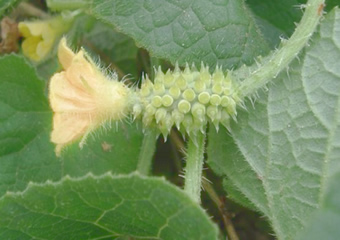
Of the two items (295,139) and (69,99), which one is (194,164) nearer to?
(295,139)

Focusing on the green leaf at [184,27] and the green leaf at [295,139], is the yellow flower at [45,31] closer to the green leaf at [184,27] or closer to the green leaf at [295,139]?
the green leaf at [184,27]

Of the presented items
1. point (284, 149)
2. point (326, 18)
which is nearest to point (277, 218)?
point (284, 149)

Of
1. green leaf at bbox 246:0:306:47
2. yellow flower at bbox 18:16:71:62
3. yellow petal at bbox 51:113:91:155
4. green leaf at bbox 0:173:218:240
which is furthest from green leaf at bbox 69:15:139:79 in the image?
green leaf at bbox 0:173:218:240

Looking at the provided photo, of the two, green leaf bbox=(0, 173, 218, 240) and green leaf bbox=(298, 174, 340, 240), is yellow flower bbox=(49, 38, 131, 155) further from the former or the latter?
green leaf bbox=(298, 174, 340, 240)

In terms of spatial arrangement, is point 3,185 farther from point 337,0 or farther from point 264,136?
point 337,0

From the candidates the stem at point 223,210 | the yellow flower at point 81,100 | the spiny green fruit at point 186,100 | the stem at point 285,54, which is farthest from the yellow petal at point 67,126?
the stem at point 223,210

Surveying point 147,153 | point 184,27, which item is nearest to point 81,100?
point 184,27

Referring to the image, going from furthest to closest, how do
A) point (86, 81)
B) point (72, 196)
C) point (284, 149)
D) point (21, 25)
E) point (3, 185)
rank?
point (21, 25)
point (3, 185)
point (284, 149)
point (86, 81)
point (72, 196)
